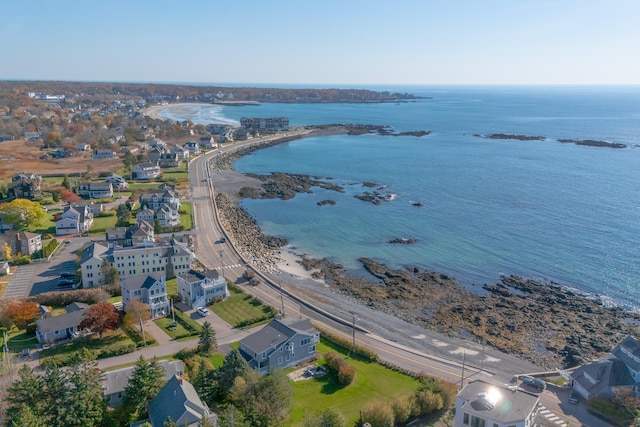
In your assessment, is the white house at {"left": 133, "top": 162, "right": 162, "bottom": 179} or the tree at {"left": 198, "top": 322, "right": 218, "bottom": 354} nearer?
the tree at {"left": 198, "top": 322, "right": 218, "bottom": 354}

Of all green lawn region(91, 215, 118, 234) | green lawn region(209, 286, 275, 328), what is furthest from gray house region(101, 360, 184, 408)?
green lawn region(91, 215, 118, 234)

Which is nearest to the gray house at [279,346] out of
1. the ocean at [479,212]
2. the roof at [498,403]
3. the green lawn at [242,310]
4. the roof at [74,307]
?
the green lawn at [242,310]

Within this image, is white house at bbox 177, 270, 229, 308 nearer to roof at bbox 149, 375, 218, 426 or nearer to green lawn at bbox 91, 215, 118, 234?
roof at bbox 149, 375, 218, 426

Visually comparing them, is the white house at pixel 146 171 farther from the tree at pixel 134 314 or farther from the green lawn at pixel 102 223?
the tree at pixel 134 314

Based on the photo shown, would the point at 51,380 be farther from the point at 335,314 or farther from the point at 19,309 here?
the point at 335,314

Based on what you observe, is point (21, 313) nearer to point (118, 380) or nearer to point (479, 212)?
point (118, 380)

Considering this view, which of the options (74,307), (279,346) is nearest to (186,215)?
(74,307)

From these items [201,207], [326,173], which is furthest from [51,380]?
[326,173]
